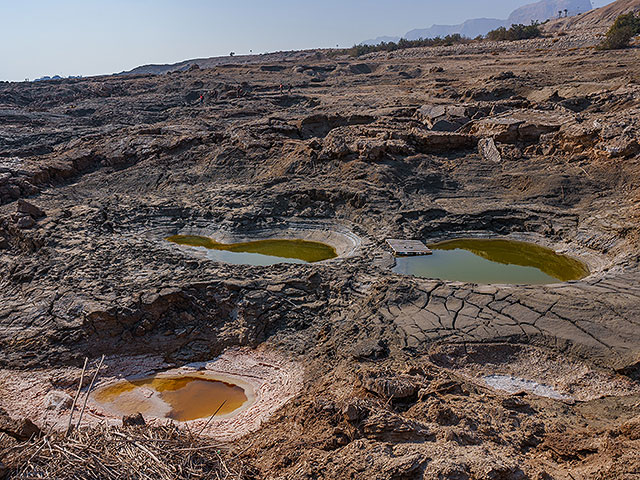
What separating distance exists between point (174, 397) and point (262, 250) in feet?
14.9

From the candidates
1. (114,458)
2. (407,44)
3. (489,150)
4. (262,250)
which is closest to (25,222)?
(262,250)

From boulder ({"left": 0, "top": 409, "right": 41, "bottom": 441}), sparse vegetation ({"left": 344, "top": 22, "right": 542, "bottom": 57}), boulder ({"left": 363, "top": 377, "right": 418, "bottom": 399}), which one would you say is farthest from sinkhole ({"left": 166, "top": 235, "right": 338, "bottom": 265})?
sparse vegetation ({"left": 344, "top": 22, "right": 542, "bottom": 57})

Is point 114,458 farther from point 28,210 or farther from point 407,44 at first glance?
point 407,44

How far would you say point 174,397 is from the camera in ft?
20.3

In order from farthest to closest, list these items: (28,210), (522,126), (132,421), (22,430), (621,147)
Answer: (522,126), (621,147), (28,210), (132,421), (22,430)

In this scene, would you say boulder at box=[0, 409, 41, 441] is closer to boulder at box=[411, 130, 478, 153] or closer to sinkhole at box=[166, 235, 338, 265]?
sinkhole at box=[166, 235, 338, 265]

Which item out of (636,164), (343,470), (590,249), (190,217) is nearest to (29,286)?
(190,217)

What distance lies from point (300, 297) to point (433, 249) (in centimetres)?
370

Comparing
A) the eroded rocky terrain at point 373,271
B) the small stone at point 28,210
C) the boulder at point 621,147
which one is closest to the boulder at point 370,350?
the eroded rocky terrain at point 373,271

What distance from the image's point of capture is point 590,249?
8906 mm

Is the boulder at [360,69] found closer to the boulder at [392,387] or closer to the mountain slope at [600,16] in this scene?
the mountain slope at [600,16]

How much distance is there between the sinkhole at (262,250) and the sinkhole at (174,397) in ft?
11.0

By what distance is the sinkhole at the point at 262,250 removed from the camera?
9.64m

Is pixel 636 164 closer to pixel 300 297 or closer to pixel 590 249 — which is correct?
pixel 590 249
